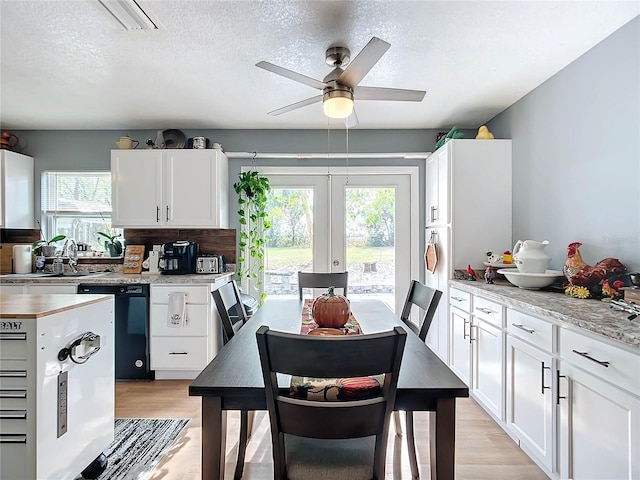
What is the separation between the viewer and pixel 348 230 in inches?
159

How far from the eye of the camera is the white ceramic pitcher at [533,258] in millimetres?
2379

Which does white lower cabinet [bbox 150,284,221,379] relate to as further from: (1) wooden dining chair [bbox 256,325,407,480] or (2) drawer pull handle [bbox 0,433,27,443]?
(1) wooden dining chair [bbox 256,325,407,480]

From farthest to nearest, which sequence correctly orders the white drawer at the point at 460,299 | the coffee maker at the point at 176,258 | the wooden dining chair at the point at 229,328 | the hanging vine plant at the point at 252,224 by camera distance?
the hanging vine plant at the point at 252,224 < the coffee maker at the point at 176,258 < the white drawer at the point at 460,299 < the wooden dining chair at the point at 229,328

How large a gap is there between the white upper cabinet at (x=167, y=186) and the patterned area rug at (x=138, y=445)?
5.79 feet

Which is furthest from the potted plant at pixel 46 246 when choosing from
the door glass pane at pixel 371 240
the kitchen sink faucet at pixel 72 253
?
the door glass pane at pixel 371 240

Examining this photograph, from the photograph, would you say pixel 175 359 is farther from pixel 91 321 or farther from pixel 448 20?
pixel 448 20

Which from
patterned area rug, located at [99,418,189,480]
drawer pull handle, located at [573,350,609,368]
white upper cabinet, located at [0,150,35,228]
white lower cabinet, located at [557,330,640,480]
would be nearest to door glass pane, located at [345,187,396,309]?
patterned area rug, located at [99,418,189,480]

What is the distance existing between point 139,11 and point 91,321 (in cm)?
156

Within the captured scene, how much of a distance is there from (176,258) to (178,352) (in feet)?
2.89

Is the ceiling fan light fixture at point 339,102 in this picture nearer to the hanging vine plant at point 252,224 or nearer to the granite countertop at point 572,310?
the granite countertop at point 572,310

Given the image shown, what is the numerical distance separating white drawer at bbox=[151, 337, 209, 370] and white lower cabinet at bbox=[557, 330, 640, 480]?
8.74 feet

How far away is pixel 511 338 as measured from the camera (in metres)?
2.20

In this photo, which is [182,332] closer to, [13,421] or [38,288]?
[38,288]

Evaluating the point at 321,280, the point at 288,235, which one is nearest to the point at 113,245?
the point at 288,235
